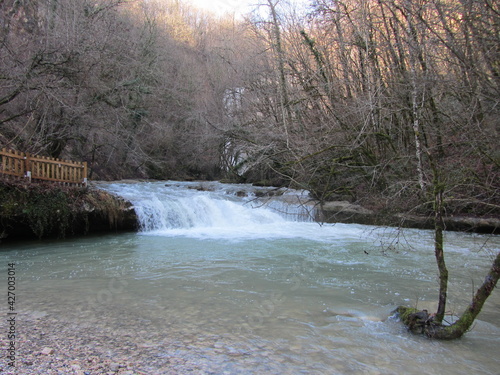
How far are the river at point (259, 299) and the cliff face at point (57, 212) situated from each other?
21.2 inches

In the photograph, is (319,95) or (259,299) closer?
(259,299)

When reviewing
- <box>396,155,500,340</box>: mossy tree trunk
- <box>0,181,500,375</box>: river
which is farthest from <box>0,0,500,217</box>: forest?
<box>0,181,500,375</box>: river

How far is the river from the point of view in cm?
298

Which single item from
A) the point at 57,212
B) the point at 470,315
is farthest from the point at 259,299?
the point at 57,212

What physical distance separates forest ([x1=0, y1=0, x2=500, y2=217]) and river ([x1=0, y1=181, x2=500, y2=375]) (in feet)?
4.18

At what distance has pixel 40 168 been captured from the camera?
10.1 meters

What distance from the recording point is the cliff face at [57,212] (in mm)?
8977

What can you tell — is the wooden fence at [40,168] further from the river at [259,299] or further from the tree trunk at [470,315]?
the tree trunk at [470,315]

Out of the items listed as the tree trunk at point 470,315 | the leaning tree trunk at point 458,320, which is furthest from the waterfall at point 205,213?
the tree trunk at point 470,315

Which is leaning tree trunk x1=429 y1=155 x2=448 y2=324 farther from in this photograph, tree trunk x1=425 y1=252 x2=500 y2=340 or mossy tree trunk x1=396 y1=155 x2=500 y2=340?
tree trunk x1=425 y1=252 x2=500 y2=340

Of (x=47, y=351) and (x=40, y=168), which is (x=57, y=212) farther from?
(x=47, y=351)

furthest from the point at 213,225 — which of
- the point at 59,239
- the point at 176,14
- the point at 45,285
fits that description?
the point at 176,14

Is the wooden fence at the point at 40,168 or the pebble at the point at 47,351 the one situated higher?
the wooden fence at the point at 40,168

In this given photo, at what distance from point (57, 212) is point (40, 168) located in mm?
1427
